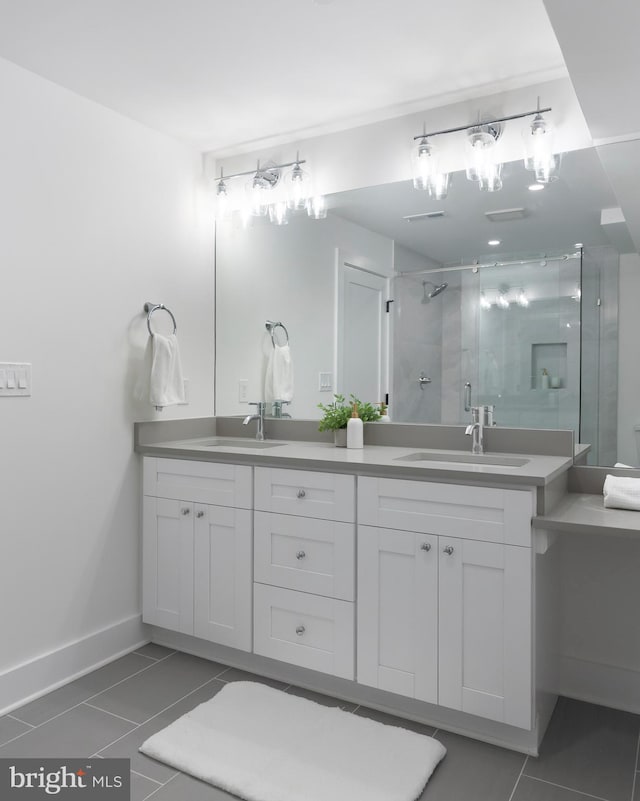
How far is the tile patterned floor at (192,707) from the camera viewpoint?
180cm

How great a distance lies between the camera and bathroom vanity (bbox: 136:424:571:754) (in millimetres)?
1951

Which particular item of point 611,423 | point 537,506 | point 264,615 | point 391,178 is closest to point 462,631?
point 537,506

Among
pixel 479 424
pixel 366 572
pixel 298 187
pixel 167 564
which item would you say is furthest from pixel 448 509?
pixel 298 187

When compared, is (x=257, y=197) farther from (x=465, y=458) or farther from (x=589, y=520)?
(x=589, y=520)

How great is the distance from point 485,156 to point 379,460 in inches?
51.0

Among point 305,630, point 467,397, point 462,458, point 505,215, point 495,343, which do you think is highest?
point 505,215

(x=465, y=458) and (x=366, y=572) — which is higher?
(x=465, y=458)

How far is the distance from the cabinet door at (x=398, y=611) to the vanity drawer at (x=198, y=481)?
57 centimetres

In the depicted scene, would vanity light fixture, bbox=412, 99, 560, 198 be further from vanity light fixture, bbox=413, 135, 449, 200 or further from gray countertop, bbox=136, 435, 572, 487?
gray countertop, bbox=136, 435, 572, 487

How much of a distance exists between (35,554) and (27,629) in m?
0.28

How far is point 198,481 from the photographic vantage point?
8.68ft

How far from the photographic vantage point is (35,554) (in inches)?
93.9

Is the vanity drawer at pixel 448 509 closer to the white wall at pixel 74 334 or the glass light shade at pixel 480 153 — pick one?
the white wall at pixel 74 334

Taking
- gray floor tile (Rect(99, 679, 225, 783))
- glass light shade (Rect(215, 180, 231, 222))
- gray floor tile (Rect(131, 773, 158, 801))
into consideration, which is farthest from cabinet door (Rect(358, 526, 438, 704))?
glass light shade (Rect(215, 180, 231, 222))
